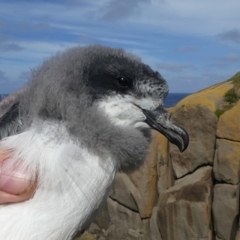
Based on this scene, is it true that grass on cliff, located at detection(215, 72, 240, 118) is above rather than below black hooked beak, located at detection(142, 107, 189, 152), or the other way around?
below

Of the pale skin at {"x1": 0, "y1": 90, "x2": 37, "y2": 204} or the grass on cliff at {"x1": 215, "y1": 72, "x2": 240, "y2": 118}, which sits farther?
the grass on cliff at {"x1": 215, "y1": 72, "x2": 240, "y2": 118}

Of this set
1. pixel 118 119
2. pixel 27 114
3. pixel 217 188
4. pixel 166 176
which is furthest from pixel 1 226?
pixel 166 176

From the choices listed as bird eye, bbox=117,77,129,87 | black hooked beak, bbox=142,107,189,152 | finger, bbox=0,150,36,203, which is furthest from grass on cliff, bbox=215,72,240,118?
finger, bbox=0,150,36,203

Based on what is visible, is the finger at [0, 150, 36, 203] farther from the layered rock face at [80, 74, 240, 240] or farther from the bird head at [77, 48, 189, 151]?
the layered rock face at [80, 74, 240, 240]

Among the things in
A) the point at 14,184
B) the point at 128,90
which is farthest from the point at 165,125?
the point at 14,184

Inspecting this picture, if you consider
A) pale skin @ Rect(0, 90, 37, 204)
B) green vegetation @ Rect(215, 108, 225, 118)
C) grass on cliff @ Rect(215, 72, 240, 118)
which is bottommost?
green vegetation @ Rect(215, 108, 225, 118)

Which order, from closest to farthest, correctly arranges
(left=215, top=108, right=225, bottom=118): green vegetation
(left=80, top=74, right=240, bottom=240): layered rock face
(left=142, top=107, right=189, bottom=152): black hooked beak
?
(left=142, top=107, right=189, bottom=152): black hooked beak → (left=80, top=74, right=240, bottom=240): layered rock face → (left=215, top=108, right=225, bottom=118): green vegetation

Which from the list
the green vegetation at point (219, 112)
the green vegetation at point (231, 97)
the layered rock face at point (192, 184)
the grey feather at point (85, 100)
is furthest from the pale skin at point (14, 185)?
the green vegetation at point (231, 97)

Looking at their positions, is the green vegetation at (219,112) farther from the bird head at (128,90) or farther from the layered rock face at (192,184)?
the bird head at (128,90)
